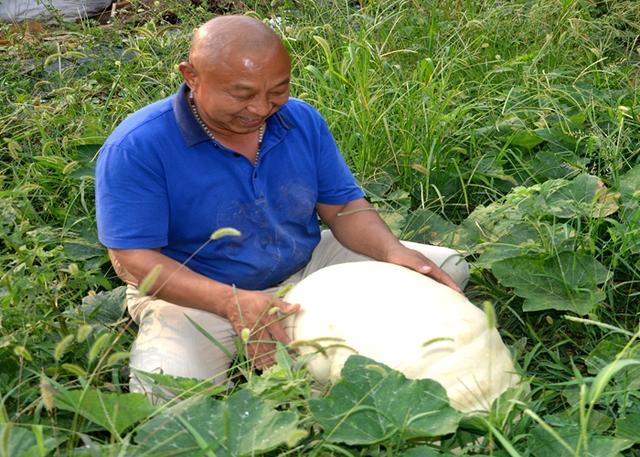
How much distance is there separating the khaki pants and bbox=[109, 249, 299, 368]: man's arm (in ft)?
0.25

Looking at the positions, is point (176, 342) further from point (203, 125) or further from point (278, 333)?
point (203, 125)

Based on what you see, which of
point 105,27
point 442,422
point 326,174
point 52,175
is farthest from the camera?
point 105,27

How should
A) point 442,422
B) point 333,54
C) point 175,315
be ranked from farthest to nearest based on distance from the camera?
point 333,54
point 175,315
point 442,422

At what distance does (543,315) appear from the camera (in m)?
2.92

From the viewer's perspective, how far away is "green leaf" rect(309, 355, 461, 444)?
6.51ft

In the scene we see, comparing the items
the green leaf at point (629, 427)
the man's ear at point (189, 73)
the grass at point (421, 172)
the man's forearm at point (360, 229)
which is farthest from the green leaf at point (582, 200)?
the man's ear at point (189, 73)

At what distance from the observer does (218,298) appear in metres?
2.56

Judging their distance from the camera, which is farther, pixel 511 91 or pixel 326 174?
pixel 511 91

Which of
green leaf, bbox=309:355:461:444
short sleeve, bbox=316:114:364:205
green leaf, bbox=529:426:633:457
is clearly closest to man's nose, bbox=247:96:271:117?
short sleeve, bbox=316:114:364:205

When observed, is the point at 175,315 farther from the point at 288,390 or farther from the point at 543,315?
the point at 543,315

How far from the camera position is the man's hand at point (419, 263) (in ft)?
8.98

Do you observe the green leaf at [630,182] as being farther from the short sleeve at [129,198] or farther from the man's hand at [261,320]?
the short sleeve at [129,198]

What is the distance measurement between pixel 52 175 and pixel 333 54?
1.17 meters

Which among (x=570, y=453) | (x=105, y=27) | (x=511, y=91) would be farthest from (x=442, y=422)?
(x=105, y=27)
